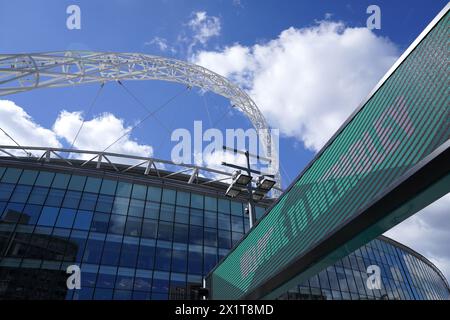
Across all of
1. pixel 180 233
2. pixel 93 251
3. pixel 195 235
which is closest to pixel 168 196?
pixel 180 233

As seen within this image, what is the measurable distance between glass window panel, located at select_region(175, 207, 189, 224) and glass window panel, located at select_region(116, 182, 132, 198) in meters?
5.30

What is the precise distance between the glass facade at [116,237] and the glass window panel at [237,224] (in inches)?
4.2

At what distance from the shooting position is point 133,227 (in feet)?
99.4

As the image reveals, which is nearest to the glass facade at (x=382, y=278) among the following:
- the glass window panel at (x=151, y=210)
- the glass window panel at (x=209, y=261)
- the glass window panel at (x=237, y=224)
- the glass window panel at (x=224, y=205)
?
the glass window panel at (x=209, y=261)

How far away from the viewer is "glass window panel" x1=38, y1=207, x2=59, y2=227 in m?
28.5

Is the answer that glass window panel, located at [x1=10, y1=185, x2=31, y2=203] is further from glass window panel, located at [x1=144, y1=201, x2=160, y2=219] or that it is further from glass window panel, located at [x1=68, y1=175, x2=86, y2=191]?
glass window panel, located at [x1=144, y1=201, x2=160, y2=219]

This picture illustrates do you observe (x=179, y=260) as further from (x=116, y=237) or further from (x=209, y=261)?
(x=116, y=237)

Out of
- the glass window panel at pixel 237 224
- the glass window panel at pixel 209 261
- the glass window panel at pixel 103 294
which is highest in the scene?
the glass window panel at pixel 237 224

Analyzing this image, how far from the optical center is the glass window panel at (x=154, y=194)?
33281 mm

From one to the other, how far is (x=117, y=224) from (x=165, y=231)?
4.50 m

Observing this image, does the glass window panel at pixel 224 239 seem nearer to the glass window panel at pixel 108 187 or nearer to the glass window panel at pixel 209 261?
the glass window panel at pixel 209 261

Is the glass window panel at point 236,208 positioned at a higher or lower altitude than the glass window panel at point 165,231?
higher
